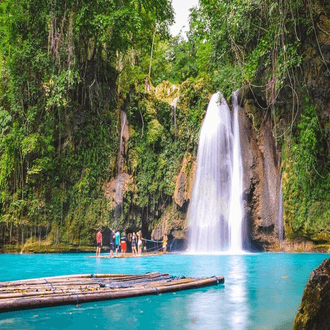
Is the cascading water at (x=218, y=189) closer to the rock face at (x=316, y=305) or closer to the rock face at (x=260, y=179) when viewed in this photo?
the rock face at (x=260, y=179)

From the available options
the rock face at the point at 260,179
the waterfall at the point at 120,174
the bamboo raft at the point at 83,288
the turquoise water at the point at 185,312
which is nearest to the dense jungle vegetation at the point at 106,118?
the waterfall at the point at 120,174

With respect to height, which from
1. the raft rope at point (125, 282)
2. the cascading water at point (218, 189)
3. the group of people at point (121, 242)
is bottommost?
the raft rope at point (125, 282)

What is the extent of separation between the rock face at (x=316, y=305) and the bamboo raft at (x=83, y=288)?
394 centimetres

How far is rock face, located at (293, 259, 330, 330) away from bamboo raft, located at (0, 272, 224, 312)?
155 inches

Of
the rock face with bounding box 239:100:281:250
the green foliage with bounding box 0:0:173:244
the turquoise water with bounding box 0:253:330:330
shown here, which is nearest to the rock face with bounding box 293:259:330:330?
the turquoise water with bounding box 0:253:330:330

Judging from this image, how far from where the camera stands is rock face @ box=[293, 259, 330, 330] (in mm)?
3445

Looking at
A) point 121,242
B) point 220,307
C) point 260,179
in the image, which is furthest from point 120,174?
point 220,307

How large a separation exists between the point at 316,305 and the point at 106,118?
70.0ft

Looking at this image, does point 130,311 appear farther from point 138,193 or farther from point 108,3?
point 138,193

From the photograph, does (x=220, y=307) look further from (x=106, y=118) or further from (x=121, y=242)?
(x=106, y=118)

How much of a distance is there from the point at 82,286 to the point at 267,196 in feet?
48.7

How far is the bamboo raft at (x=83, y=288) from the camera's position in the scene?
243 inches

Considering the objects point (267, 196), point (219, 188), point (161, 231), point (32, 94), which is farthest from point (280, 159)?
point (32, 94)

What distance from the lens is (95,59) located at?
23.0m
